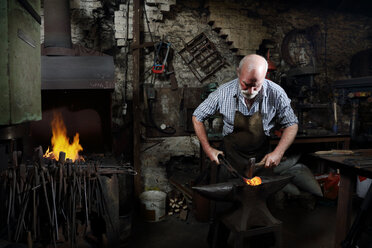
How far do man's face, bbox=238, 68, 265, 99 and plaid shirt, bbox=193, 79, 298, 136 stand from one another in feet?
0.40

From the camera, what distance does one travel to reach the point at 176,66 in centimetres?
452

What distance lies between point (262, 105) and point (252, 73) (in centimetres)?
43

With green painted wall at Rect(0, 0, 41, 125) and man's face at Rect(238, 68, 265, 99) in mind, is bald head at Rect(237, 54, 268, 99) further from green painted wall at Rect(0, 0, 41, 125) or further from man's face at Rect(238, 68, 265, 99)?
green painted wall at Rect(0, 0, 41, 125)

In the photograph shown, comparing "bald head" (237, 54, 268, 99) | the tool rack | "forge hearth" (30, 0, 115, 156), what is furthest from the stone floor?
the tool rack

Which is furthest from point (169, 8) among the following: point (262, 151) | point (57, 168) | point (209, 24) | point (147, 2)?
point (57, 168)

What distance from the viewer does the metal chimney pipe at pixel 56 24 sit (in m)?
3.26

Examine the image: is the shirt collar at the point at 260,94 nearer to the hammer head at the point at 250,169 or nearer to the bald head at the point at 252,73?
the bald head at the point at 252,73

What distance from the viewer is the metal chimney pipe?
3260mm

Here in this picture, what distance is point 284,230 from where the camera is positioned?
3.44 metres

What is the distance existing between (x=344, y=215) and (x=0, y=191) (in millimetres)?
2911

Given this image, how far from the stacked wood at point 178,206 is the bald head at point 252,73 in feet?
7.15

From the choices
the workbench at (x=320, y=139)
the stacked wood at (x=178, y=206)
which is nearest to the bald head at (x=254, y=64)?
the workbench at (x=320, y=139)

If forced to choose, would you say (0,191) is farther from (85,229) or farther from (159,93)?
(159,93)

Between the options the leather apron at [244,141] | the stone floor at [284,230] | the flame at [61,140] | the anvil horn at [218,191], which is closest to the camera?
the anvil horn at [218,191]
